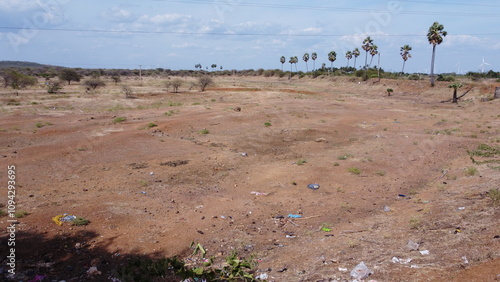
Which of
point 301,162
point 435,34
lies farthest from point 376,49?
point 301,162

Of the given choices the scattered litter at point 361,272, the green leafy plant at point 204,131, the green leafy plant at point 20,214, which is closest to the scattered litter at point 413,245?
the scattered litter at point 361,272

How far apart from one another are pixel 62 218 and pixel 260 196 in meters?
5.39

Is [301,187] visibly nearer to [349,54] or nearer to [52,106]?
[52,106]

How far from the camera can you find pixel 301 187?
11328 millimetres


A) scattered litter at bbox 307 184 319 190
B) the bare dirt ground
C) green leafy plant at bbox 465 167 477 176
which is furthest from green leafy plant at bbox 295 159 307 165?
green leafy plant at bbox 465 167 477 176

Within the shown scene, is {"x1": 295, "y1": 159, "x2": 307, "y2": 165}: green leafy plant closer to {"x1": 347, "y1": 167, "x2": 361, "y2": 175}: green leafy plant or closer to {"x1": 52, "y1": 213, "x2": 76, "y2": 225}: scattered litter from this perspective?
{"x1": 347, "y1": 167, "x2": 361, "y2": 175}: green leafy plant

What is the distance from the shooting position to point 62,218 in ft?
26.5

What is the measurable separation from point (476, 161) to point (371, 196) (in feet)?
22.1

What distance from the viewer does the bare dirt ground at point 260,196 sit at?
20.7 ft

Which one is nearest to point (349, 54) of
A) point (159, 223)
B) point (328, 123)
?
point (328, 123)

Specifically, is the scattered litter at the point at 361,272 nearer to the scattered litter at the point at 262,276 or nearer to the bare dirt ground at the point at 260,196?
the bare dirt ground at the point at 260,196

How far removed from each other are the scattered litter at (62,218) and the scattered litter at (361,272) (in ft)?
21.1

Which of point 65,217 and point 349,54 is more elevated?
point 349,54

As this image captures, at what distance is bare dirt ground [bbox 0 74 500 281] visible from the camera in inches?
249
